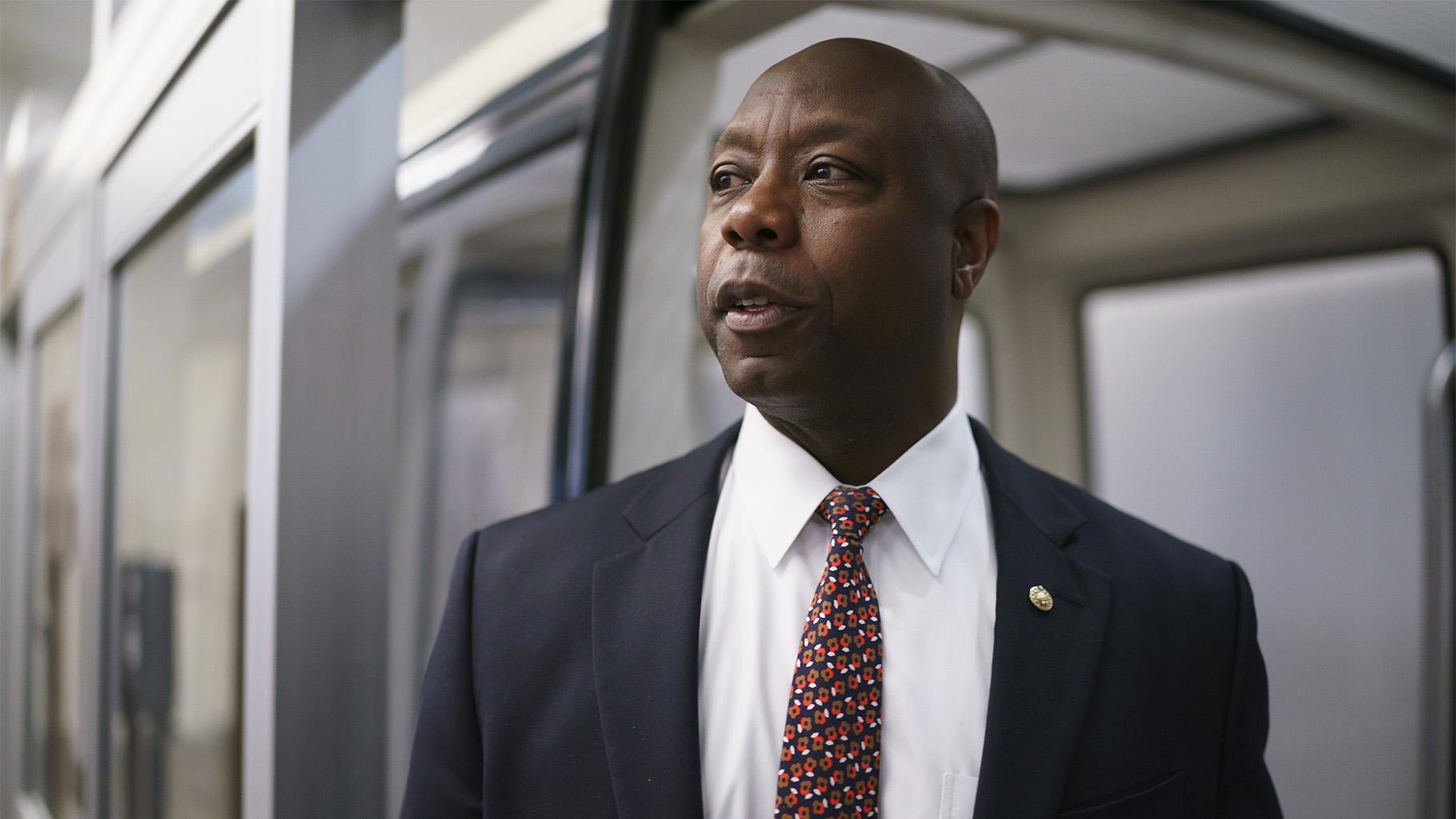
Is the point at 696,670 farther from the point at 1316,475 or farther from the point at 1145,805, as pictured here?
the point at 1316,475

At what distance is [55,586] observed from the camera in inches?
135

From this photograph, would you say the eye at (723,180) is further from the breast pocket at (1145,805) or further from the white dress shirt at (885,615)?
the breast pocket at (1145,805)

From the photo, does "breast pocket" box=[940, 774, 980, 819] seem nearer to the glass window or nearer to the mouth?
the mouth

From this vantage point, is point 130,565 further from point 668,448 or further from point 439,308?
point 439,308

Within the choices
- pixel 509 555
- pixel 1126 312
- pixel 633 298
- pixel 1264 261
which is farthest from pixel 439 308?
pixel 509 555

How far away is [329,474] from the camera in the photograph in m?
1.32

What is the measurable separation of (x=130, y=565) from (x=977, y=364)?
2.35 m

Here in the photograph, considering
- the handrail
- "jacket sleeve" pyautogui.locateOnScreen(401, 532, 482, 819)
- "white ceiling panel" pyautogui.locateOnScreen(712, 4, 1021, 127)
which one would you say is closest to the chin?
"jacket sleeve" pyautogui.locateOnScreen(401, 532, 482, 819)

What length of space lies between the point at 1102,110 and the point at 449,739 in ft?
8.35

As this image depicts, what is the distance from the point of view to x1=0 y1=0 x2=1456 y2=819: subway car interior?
52.1 inches

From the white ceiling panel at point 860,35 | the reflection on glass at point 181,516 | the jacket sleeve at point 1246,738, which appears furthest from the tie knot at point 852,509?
the white ceiling panel at point 860,35

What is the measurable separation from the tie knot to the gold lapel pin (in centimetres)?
18

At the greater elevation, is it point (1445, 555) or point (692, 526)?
point (692, 526)

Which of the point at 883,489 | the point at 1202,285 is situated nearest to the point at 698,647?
the point at 883,489
